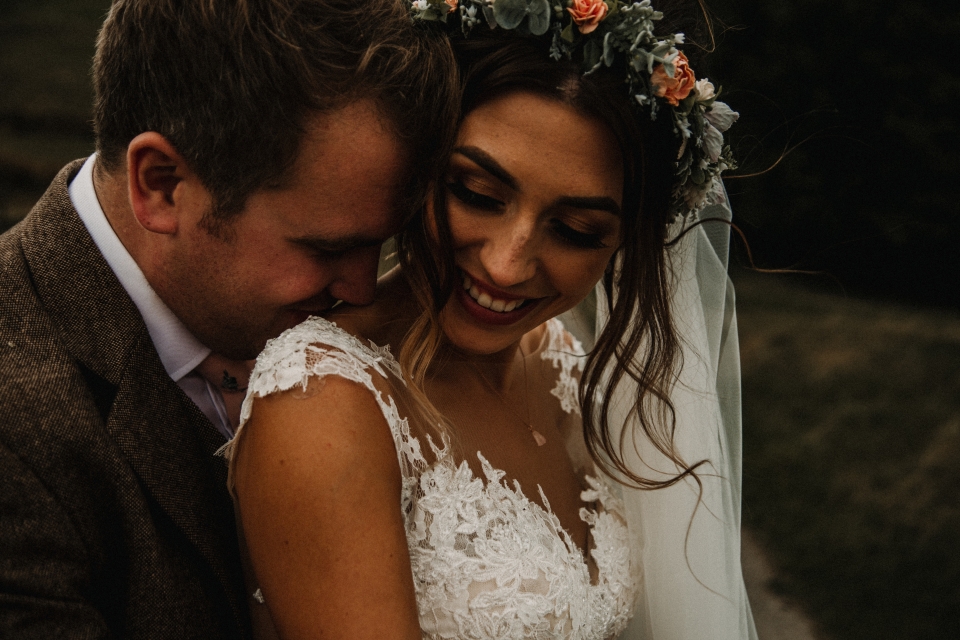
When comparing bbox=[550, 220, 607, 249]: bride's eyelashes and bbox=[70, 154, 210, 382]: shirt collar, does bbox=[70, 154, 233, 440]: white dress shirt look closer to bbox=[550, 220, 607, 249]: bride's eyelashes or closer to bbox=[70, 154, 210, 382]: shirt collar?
bbox=[70, 154, 210, 382]: shirt collar

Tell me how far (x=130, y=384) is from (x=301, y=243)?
0.51 metres

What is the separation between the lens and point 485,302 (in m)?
2.12

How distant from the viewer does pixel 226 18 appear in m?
1.92

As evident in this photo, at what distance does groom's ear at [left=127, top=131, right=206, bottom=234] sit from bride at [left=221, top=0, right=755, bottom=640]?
463 millimetres

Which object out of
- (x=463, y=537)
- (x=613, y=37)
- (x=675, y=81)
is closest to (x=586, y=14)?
(x=613, y=37)

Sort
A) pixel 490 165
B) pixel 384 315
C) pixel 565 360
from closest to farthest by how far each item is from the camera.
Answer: pixel 490 165
pixel 384 315
pixel 565 360

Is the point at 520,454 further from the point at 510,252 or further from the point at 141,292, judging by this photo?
the point at 141,292

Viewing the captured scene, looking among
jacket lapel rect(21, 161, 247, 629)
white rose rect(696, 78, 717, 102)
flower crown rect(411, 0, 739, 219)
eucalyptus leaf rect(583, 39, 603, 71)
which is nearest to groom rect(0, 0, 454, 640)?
jacket lapel rect(21, 161, 247, 629)

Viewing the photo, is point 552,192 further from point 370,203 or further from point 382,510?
point 382,510

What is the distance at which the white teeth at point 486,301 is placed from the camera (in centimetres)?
212

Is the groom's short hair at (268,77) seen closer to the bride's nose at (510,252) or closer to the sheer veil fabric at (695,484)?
the bride's nose at (510,252)

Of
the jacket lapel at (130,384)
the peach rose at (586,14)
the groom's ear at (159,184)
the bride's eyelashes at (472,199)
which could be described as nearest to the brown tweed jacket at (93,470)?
the jacket lapel at (130,384)

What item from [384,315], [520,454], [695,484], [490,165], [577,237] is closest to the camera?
[490,165]

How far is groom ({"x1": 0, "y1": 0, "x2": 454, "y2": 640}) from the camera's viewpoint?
5.99 feet
